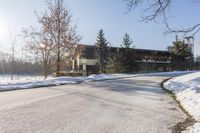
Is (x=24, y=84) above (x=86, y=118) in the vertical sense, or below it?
above

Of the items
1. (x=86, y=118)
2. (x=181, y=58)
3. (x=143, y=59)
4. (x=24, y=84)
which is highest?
(x=181, y=58)

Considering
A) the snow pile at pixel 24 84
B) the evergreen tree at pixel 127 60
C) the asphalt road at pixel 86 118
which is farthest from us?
the evergreen tree at pixel 127 60

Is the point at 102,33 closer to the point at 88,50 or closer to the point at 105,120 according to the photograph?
the point at 88,50

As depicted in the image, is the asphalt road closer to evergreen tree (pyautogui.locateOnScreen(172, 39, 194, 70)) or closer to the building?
the building

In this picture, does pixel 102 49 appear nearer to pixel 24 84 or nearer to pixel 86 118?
pixel 24 84

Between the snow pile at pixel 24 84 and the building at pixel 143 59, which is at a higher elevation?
the building at pixel 143 59

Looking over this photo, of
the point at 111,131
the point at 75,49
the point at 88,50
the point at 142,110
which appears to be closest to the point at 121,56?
the point at 88,50

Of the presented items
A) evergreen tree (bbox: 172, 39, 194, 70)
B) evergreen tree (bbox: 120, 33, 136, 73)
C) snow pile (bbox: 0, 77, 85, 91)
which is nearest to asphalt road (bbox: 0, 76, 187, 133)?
snow pile (bbox: 0, 77, 85, 91)

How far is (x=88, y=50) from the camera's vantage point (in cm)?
→ 6103

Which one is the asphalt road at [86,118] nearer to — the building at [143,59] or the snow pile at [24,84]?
the snow pile at [24,84]

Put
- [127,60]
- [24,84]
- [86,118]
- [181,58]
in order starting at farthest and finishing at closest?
[181,58] < [127,60] < [24,84] < [86,118]

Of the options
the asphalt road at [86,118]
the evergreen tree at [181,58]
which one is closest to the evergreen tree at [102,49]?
the evergreen tree at [181,58]

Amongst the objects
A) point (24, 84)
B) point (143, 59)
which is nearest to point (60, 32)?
point (24, 84)

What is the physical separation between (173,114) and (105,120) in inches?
112
